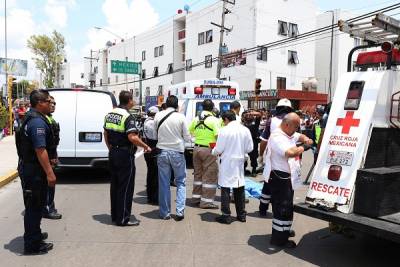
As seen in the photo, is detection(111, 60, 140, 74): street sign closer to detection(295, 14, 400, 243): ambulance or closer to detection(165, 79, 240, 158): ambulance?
detection(165, 79, 240, 158): ambulance

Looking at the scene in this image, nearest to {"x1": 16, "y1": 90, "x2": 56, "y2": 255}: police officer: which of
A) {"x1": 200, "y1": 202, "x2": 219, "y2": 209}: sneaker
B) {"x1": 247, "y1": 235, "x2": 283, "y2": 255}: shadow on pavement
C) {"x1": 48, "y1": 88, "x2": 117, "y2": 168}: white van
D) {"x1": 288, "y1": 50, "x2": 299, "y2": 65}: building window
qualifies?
{"x1": 247, "y1": 235, "x2": 283, "y2": 255}: shadow on pavement

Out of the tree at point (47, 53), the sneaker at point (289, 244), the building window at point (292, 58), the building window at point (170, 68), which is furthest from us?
the tree at point (47, 53)

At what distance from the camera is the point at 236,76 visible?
38844 mm

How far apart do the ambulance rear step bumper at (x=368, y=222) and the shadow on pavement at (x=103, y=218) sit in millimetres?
3090

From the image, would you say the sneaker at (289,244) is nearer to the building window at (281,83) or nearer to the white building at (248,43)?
the white building at (248,43)

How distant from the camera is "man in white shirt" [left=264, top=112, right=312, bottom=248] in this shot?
5.45 m

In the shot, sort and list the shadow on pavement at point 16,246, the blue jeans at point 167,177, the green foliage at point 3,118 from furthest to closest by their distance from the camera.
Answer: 1. the green foliage at point 3,118
2. the blue jeans at point 167,177
3. the shadow on pavement at point 16,246

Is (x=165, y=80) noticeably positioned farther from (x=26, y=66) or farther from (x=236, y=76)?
(x=26, y=66)

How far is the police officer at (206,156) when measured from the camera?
301 inches

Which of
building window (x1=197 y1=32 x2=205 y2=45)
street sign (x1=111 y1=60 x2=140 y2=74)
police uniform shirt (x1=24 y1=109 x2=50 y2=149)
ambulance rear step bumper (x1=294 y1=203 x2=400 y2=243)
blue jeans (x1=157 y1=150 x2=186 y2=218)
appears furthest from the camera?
street sign (x1=111 y1=60 x2=140 y2=74)

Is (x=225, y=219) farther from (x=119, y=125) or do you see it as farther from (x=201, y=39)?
(x=201, y=39)

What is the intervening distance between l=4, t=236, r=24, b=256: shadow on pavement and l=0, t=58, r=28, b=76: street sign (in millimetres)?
21329

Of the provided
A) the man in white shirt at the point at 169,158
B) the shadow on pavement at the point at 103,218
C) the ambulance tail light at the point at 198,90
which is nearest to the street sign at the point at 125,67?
the ambulance tail light at the point at 198,90

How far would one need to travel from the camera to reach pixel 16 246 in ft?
18.0
